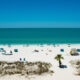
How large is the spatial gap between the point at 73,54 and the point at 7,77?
14453 mm

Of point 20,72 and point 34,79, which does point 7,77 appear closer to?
point 20,72

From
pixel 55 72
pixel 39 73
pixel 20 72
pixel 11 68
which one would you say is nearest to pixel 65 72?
pixel 55 72

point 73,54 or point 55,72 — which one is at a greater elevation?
point 73,54

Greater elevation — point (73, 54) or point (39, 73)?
point (73, 54)

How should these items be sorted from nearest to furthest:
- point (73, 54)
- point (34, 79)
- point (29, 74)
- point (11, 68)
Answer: point (34, 79) → point (29, 74) → point (11, 68) → point (73, 54)

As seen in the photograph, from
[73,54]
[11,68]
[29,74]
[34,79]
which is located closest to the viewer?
[34,79]

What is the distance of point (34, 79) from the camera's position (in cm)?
1168

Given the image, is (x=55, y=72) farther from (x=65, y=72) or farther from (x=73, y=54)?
(x=73, y=54)

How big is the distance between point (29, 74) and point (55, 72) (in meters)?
3.32

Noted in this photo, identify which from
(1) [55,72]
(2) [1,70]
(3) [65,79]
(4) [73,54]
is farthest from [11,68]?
(4) [73,54]

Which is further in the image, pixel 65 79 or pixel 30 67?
pixel 30 67

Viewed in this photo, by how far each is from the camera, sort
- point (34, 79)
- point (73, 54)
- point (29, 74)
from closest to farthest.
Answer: point (34, 79) < point (29, 74) < point (73, 54)

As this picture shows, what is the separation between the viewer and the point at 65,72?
13.4 meters

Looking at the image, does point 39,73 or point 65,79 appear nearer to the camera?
point 65,79
